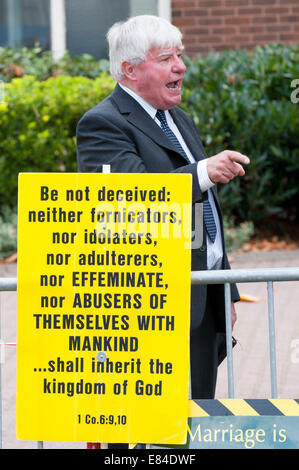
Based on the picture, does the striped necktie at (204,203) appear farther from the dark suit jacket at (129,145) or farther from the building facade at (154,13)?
the building facade at (154,13)

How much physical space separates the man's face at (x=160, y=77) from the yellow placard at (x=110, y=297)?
2.06 ft

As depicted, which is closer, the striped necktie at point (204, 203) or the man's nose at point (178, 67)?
the man's nose at point (178, 67)

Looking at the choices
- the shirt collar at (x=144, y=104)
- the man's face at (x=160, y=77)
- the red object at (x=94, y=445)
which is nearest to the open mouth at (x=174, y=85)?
the man's face at (x=160, y=77)

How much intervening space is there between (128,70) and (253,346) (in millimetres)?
2913

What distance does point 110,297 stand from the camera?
2885mm

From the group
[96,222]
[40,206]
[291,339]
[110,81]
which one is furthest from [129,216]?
[110,81]

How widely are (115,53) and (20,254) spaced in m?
0.94

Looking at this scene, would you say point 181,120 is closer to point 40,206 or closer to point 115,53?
point 115,53

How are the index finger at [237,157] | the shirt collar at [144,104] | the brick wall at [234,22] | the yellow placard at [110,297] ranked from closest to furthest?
1. the yellow placard at [110,297]
2. the index finger at [237,157]
3. the shirt collar at [144,104]
4. the brick wall at [234,22]

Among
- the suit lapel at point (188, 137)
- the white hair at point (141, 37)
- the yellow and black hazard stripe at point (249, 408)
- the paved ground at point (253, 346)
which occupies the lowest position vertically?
the paved ground at point (253, 346)

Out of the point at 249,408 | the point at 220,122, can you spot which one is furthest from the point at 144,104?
the point at 220,122

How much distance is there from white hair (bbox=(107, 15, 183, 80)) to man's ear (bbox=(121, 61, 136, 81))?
0.06ft

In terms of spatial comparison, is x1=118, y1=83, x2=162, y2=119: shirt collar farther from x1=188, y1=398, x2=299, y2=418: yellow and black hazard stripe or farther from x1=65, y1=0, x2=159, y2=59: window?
x1=65, y1=0, x2=159, y2=59: window

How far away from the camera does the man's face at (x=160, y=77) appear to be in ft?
10.9
